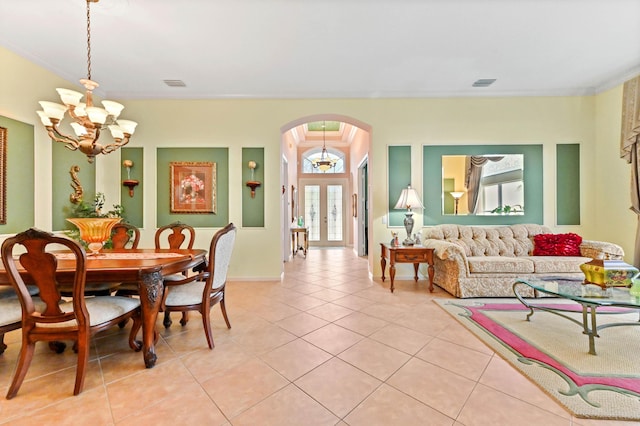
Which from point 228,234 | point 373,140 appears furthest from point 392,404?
point 373,140

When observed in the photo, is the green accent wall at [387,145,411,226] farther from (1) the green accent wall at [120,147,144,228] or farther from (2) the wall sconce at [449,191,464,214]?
(1) the green accent wall at [120,147,144,228]

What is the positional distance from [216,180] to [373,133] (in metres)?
2.73

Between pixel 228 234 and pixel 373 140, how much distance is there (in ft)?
10.1

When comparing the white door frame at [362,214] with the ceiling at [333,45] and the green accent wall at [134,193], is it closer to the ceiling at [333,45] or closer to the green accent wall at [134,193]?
the ceiling at [333,45]

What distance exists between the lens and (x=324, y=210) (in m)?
9.06

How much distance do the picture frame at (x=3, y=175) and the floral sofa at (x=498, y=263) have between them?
520 cm

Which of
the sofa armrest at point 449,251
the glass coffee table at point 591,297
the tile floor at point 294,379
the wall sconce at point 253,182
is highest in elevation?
the wall sconce at point 253,182

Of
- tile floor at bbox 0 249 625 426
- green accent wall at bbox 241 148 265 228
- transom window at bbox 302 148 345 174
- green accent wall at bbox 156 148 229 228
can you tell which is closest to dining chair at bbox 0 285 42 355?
tile floor at bbox 0 249 625 426

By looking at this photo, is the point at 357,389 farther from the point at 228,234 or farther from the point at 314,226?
the point at 314,226

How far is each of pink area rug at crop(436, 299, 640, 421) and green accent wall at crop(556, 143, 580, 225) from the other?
187 centimetres

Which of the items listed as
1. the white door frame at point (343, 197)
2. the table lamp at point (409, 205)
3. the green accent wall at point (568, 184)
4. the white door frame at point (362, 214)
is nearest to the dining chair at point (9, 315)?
the table lamp at point (409, 205)

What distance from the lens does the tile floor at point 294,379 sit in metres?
1.49

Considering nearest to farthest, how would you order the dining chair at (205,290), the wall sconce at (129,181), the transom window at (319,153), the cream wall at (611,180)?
the dining chair at (205,290) < the cream wall at (611,180) < the wall sconce at (129,181) < the transom window at (319,153)

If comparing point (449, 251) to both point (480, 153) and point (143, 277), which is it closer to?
point (480, 153)
